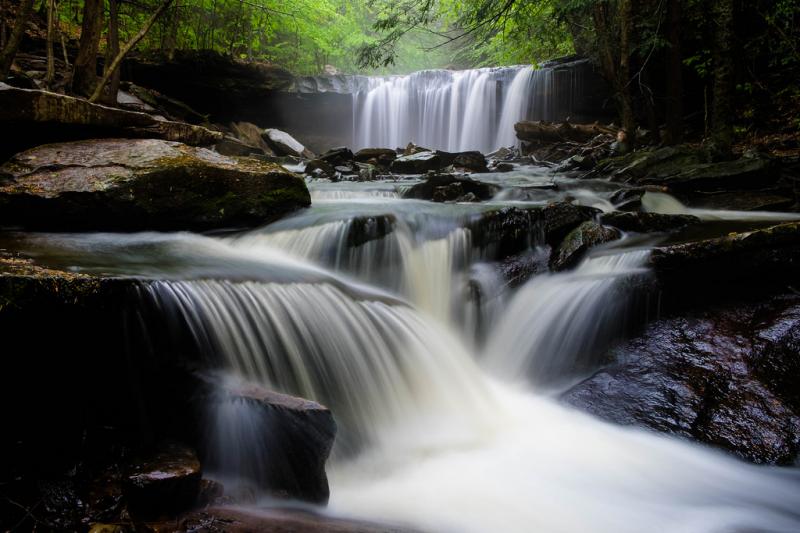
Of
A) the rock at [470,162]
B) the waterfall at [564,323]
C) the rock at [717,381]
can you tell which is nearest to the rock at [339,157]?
the rock at [470,162]

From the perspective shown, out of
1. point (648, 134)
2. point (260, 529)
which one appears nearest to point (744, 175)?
point (648, 134)

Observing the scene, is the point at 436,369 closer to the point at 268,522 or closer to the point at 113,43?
the point at 268,522

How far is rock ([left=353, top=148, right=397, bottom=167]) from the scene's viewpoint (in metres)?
13.0

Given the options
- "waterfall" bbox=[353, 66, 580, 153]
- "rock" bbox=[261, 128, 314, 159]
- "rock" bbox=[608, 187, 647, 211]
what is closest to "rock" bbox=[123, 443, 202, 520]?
"rock" bbox=[608, 187, 647, 211]

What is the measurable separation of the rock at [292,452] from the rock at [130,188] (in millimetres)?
3423

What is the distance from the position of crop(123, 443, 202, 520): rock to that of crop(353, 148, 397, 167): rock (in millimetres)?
11336

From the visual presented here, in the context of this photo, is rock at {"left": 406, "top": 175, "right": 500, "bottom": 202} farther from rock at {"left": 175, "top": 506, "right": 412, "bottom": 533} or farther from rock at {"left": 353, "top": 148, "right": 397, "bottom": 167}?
rock at {"left": 175, "top": 506, "right": 412, "bottom": 533}

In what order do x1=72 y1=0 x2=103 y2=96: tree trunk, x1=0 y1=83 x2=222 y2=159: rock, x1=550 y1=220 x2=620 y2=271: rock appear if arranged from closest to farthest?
1. x1=0 y1=83 x2=222 y2=159: rock
2. x1=550 y1=220 x2=620 y2=271: rock
3. x1=72 y1=0 x2=103 y2=96: tree trunk

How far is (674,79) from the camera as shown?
9.79 meters

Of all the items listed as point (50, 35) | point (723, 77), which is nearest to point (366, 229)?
point (50, 35)

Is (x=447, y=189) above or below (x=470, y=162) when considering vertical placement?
below

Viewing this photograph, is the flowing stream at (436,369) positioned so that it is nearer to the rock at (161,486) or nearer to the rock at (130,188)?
the rock at (130,188)

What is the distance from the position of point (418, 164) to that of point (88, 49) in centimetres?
720

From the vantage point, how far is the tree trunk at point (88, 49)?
7.79 meters
